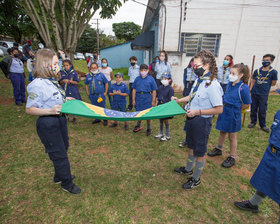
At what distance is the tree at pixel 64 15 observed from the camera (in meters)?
7.60

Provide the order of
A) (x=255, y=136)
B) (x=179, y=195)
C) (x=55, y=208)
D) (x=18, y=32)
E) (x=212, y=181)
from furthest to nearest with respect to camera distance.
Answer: (x=18, y=32)
(x=255, y=136)
(x=212, y=181)
(x=179, y=195)
(x=55, y=208)

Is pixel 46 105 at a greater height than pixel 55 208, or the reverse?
pixel 46 105

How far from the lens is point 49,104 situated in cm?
224

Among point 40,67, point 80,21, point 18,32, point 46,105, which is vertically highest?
point 18,32

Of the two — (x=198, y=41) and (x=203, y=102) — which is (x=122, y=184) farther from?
(x=198, y=41)

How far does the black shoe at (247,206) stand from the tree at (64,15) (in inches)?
342

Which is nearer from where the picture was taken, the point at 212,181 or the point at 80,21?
the point at 212,181

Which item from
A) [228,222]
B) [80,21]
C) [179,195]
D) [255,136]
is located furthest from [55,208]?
[80,21]

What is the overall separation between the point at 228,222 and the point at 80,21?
10.8 metres

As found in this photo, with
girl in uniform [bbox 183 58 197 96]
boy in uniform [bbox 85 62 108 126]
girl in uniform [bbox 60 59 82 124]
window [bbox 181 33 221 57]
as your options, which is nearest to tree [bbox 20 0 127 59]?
girl in uniform [bbox 60 59 82 124]

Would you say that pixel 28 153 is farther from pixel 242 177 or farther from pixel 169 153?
pixel 242 177

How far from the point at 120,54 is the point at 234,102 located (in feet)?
74.5

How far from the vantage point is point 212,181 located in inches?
123

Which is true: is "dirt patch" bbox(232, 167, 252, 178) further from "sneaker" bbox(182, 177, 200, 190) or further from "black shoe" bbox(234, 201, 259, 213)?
"sneaker" bbox(182, 177, 200, 190)
